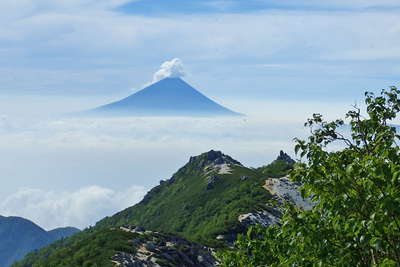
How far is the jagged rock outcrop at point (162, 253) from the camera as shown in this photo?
317 ft

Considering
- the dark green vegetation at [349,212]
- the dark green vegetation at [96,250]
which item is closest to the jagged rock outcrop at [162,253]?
the dark green vegetation at [96,250]

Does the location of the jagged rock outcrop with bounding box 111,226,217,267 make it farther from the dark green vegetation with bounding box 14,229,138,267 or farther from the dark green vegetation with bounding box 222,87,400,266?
the dark green vegetation with bounding box 222,87,400,266

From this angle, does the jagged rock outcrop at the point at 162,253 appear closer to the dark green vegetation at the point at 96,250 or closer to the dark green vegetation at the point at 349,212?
the dark green vegetation at the point at 96,250

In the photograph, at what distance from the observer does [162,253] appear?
104500 mm

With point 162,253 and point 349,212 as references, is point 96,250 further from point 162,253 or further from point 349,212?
point 349,212

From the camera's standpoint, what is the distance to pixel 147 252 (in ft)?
346

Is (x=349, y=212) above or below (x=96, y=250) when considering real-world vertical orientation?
above

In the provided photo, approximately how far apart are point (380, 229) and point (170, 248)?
97.7 m

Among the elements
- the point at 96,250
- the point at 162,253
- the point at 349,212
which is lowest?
the point at 162,253

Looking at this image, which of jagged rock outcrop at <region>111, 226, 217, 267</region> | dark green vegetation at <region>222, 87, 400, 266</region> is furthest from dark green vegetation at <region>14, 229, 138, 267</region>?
dark green vegetation at <region>222, 87, 400, 266</region>

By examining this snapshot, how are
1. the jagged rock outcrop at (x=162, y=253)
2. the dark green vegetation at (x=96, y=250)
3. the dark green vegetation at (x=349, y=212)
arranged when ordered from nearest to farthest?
the dark green vegetation at (x=349, y=212), the jagged rock outcrop at (x=162, y=253), the dark green vegetation at (x=96, y=250)

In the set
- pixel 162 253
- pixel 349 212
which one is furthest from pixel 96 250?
pixel 349 212

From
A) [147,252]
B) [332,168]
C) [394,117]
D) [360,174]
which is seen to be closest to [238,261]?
[394,117]

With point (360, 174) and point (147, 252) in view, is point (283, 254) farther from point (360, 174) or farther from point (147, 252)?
point (147, 252)
